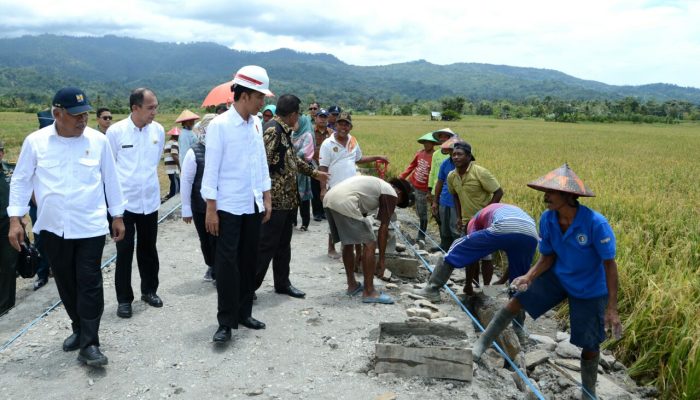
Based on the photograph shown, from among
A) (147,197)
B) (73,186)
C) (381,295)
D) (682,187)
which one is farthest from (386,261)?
(682,187)

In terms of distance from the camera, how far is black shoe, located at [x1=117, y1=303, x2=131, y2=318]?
4.57 m

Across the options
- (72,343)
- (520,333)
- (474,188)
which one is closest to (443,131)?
(474,188)

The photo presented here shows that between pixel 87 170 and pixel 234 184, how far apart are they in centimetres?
101

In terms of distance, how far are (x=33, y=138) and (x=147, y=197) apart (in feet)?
3.95

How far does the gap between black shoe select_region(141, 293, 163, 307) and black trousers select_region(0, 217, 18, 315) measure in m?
1.36

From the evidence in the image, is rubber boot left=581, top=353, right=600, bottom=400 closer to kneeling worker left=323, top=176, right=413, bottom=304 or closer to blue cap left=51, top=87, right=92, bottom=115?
kneeling worker left=323, top=176, right=413, bottom=304

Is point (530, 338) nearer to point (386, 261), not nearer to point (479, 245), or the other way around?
point (479, 245)

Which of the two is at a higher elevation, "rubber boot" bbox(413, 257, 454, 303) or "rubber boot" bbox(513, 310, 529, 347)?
"rubber boot" bbox(413, 257, 454, 303)

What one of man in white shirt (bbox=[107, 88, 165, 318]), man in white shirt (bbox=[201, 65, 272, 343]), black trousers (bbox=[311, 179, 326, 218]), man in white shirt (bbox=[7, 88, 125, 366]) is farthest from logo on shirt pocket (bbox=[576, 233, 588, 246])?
black trousers (bbox=[311, 179, 326, 218])

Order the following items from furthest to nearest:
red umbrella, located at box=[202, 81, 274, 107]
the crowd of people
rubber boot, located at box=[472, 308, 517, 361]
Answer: red umbrella, located at box=[202, 81, 274, 107] → rubber boot, located at box=[472, 308, 517, 361] → the crowd of people

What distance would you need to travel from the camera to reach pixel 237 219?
13.2 ft

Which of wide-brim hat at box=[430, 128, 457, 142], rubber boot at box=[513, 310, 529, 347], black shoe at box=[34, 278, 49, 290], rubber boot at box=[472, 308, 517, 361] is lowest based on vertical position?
black shoe at box=[34, 278, 49, 290]

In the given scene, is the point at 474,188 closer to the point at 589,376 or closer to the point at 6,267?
the point at 589,376

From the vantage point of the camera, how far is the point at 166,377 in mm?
3570
